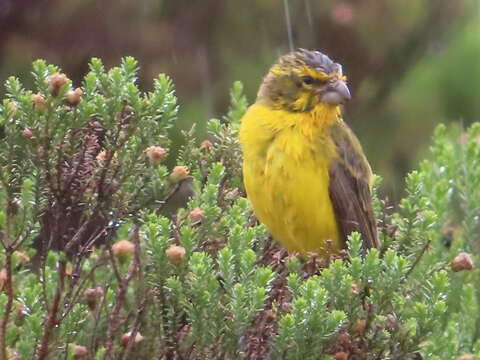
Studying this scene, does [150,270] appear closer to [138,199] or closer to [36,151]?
[138,199]

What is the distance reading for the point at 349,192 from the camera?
2.86 meters

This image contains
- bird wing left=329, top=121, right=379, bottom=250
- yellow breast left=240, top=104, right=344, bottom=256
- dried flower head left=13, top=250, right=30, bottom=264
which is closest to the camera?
dried flower head left=13, top=250, right=30, bottom=264

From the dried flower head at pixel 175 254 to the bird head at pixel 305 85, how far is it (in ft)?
3.73

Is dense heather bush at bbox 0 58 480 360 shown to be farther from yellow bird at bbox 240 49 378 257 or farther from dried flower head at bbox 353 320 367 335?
yellow bird at bbox 240 49 378 257

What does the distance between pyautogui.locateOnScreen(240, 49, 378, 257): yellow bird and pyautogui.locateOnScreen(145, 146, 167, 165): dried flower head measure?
2.48 feet

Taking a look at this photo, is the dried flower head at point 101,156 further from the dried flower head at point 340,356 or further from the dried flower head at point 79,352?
the dried flower head at point 340,356

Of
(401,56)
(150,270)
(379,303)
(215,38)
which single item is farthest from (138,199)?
(401,56)

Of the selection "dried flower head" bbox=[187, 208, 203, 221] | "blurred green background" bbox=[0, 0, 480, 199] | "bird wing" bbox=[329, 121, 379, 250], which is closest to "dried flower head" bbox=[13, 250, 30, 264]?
"dried flower head" bbox=[187, 208, 203, 221]

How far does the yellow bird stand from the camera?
8.91ft

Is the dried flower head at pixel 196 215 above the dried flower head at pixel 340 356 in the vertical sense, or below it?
above

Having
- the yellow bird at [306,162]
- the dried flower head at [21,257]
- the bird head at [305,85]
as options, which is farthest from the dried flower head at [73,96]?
the bird head at [305,85]

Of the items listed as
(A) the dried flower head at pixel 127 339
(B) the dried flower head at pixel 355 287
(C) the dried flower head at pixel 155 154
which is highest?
(C) the dried flower head at pixel 155 154

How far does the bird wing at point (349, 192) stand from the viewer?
2.81 metres

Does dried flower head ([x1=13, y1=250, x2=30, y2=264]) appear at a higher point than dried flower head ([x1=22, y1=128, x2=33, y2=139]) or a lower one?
lower
